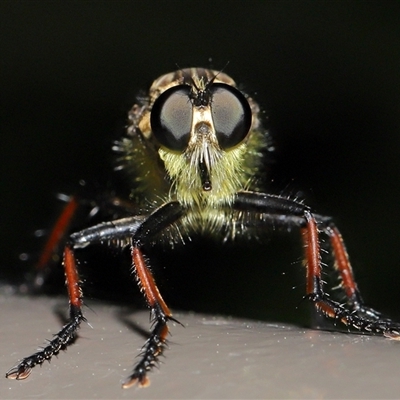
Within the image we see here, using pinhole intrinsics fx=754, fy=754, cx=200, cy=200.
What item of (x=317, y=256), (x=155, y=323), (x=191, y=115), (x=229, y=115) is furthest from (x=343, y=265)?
(x=155, y=323)

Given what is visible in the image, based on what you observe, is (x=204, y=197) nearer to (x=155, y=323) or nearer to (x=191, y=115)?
(x=191, y=115)

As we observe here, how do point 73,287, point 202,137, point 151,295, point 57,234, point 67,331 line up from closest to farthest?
1. point 67,331
2. point 151,295
3. point 73,287
4. point 202,137
5. point 57,234

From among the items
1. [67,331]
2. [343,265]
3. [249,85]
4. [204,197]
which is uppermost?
[249,85]

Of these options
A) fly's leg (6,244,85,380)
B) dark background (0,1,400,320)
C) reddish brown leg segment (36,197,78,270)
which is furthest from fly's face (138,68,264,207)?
dark background (0,1,400,320)

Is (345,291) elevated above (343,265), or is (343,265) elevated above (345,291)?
(343,265)

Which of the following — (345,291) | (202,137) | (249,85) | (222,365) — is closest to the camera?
(222,365)

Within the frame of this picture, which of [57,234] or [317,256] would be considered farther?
[57,234]
